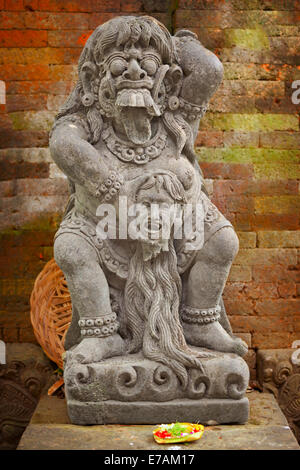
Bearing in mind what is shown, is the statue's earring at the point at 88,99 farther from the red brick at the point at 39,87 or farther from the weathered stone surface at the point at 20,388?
the weathered stone surface at the point at 20,388

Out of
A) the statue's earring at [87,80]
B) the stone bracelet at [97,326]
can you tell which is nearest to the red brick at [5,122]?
the statue's earring at [87,80]

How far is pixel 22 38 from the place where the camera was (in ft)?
17.0

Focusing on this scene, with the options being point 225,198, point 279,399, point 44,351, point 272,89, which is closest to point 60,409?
point 44,351

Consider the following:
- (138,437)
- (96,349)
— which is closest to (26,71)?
(96,349)

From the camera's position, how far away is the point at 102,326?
3.48 meters

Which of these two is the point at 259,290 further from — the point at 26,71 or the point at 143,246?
the point at 26,71

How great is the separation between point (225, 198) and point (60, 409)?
2129mm

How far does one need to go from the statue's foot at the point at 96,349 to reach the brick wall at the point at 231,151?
1.77 m

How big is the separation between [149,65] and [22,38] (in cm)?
204

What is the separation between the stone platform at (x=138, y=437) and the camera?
310 centimetres

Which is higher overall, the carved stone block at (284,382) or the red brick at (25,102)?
the red brick at (25,102)

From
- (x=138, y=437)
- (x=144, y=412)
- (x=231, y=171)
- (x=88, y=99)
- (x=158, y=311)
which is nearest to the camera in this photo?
(x=138, y=437)

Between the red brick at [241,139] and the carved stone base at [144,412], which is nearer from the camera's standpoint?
the carved stone base at [144,412]

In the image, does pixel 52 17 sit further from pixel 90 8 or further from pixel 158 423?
pixel 158 423
